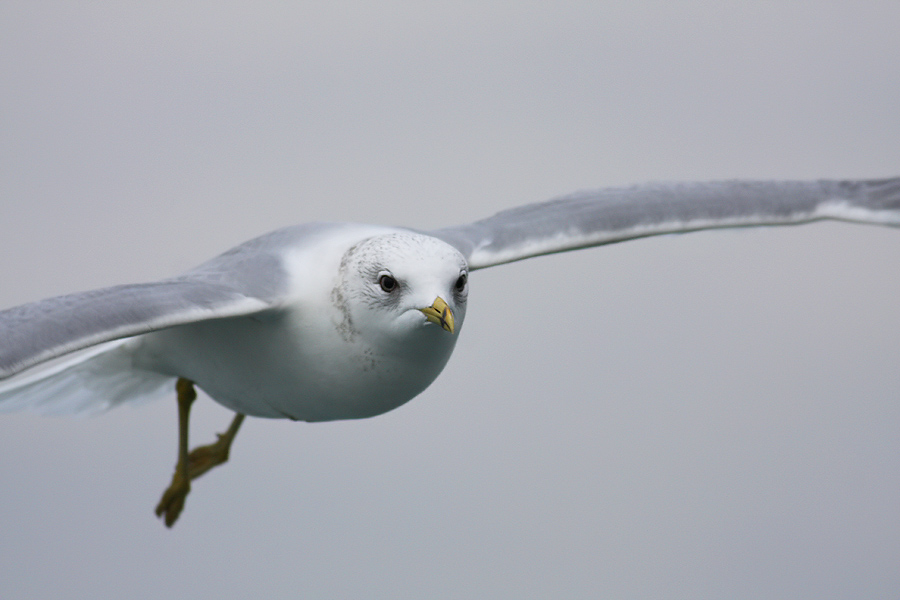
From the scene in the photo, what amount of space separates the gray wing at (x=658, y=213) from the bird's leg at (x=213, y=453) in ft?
4.88

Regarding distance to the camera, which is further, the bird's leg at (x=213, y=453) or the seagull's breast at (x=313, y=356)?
the bird's leg at (x=213, y=453)

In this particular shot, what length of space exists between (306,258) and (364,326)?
369 millimetres

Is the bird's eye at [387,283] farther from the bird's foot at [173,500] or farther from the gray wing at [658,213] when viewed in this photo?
the bird's foot at [173,500]

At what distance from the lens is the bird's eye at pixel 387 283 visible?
4.64 metres

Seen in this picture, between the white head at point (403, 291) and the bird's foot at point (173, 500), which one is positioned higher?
the white head at point (403, 291)

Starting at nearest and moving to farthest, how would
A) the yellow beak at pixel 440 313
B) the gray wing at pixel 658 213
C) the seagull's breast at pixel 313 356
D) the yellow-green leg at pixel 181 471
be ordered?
the yellow beak at pixel 440 313 < the seagull's breast at pixel 313 356 < the gray wing at pixel 658 213 < the yellow-green leg at pixel 181 471

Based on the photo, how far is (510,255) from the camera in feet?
17.5

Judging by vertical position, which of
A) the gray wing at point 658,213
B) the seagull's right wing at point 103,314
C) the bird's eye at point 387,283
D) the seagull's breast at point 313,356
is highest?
the gray wing at point 658,213

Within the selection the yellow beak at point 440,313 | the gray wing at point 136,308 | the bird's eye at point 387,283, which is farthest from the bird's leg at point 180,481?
the yellow beak at point 440,313

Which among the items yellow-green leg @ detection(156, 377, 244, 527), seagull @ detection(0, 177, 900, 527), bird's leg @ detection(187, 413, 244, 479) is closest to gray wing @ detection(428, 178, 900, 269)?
seagull @ detection(0, 177, 900, 527)

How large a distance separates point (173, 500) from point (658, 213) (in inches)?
87.3

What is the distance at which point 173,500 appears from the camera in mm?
6082

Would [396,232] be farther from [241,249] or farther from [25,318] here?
[25,318]

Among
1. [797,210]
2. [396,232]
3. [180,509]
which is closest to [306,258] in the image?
[396,232]
